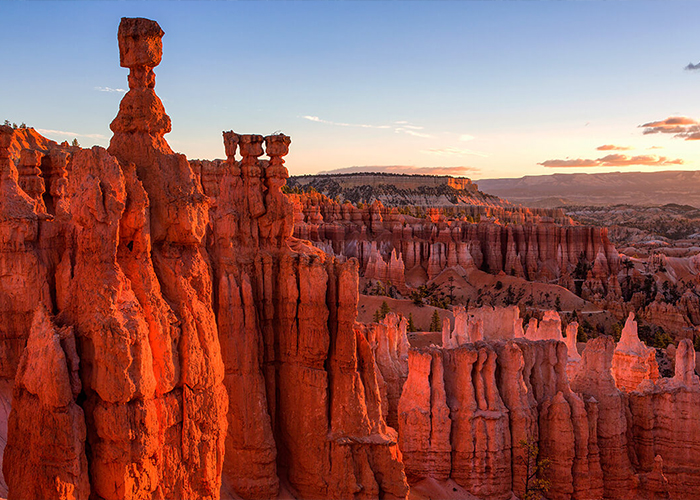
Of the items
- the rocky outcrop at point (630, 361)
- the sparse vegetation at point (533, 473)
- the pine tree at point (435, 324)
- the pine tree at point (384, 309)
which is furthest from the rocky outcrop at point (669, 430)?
the pine tree at point (384, 309)

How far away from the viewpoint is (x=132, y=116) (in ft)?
25.2

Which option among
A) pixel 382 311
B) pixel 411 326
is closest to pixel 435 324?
pixel 411 326

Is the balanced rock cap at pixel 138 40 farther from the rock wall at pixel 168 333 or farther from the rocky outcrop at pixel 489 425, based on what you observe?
the rocky outcrop at pixel 489 425

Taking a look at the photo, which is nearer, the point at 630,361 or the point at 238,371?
the point at 238,371

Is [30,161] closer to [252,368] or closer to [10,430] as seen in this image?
[252,368]

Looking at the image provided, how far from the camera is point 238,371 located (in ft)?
32.7

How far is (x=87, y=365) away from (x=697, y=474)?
16571mm

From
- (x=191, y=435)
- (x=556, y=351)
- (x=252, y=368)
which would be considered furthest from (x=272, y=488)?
(x=556, y=351)

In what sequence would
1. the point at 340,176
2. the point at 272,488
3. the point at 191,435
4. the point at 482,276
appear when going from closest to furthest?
1. the point at 191,435
2. the point at 272,488
3. the point at 482,276
4. the point at 340,176

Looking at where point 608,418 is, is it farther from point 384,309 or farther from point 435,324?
point 384,309

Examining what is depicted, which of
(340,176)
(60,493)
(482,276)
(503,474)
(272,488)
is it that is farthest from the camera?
(340,176)

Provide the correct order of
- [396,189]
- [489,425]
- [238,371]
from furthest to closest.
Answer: [396,189], [489,425], [238,371]

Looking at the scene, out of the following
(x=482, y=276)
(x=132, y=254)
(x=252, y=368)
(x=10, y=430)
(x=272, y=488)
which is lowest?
(x=482, y=276)

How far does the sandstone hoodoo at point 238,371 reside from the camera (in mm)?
5898
